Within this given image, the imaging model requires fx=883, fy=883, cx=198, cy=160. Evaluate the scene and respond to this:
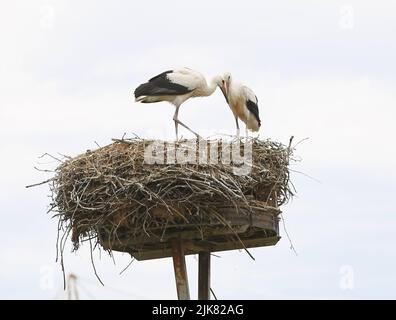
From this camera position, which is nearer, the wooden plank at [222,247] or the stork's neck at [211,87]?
the wooden plank at [222,247]

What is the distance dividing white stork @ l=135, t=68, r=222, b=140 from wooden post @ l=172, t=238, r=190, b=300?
2.86 meters

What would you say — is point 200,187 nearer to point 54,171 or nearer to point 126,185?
point 126,185

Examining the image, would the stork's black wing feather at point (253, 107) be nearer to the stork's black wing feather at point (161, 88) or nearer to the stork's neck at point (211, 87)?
the stork's neck at point (211, 87)

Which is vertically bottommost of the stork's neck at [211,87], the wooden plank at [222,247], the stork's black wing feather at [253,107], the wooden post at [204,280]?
the wooden post at [204,280]

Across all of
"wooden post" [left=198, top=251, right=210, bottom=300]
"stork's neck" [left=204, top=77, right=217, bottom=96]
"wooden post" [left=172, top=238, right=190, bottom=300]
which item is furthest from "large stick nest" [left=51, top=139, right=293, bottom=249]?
"stork's neck" [left=204, top=77, right=217, bottom=96]

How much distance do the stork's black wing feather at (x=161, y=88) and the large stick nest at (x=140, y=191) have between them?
78.1 inches

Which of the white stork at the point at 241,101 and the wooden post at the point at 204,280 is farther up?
the white stork at the point at 241,101

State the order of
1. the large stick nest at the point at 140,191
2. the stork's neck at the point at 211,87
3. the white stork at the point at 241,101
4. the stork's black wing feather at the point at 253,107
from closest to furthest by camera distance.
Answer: the large stick nest at the point at 140,191
the stork's neck at the point at 211,87
the white stork at the point at 241,101
the stork's black wing feather at the point at 253,107

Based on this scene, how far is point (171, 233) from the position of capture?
7.32 m

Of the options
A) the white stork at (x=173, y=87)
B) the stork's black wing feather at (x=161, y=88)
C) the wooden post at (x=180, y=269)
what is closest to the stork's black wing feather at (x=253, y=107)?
the white stork at (x=173, y=87)

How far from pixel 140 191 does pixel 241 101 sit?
371 cm

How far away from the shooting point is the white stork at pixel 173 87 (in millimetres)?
9820

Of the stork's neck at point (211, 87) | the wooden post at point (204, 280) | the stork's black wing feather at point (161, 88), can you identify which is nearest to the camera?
the wooden post at point (204, 280)
